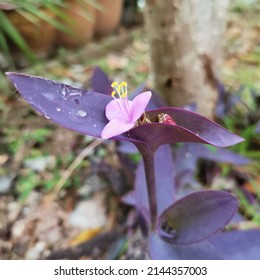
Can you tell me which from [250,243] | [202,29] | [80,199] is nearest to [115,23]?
[202,29]

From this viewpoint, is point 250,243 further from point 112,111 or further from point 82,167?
point 82,167

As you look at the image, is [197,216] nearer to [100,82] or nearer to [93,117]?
[93,117]

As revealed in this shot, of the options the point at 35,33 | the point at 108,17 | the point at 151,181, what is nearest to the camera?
the point at 151,181

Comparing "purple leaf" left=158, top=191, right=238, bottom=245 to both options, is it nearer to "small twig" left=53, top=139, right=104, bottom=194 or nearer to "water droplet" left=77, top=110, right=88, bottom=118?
"water droplet" left=77, top=110, right=88, bottom=118

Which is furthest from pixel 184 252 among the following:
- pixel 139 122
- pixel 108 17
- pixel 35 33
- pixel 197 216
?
pixel 108 17

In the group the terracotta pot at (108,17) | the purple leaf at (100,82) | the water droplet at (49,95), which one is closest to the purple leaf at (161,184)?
the purple leaf at (100,82)

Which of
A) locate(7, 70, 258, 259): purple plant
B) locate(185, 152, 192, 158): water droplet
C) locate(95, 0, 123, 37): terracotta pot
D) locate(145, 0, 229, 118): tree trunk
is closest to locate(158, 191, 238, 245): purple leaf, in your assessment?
locate(7, 70, 258, 259): purple plant

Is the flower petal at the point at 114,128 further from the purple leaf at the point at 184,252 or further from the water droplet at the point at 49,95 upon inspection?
the purple leaf at the point at 184,252
